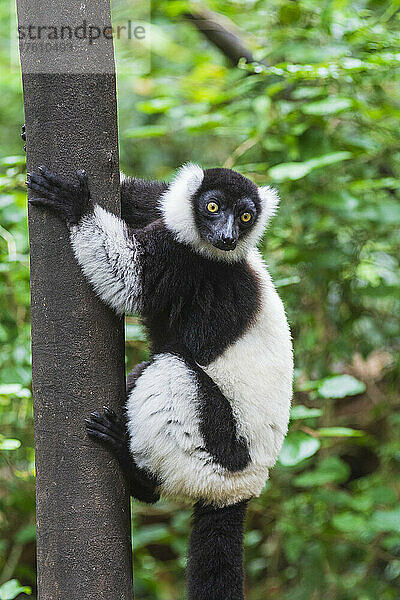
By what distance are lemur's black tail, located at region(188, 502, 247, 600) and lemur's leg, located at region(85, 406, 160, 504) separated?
29 centimetres

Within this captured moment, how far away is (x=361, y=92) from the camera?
211 inches

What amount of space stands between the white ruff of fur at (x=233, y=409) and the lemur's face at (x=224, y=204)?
1.22 feet

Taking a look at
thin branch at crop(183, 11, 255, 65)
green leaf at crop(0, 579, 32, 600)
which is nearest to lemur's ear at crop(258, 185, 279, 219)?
green leaf at crop(0, 579, 32, 600)

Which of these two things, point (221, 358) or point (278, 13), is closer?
point (221, 358)

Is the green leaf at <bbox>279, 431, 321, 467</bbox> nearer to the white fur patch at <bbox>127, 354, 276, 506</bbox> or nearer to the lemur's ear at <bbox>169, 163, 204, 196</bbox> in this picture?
the white fur patch at <bbox>127, 354, 276, 506</bbox>

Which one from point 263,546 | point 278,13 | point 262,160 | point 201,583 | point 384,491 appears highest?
point 278,13

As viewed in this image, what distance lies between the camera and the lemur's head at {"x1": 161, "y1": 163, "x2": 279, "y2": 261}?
3.28m

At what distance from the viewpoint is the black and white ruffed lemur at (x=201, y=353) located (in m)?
2.93

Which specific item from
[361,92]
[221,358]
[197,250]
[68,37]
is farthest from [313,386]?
[361,92]

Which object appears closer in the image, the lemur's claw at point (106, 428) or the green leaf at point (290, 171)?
the lemur's claw at point (106, 428)

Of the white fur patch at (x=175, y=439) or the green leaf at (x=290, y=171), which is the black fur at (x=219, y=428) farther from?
the green leaf at (x=290, y=171)

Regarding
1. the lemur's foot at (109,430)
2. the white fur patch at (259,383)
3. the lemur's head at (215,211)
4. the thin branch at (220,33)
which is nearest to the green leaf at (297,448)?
the white fur patch at (259,383)

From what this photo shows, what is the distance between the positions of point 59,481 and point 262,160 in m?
3.20

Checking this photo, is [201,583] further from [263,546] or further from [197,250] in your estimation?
[263,546]
